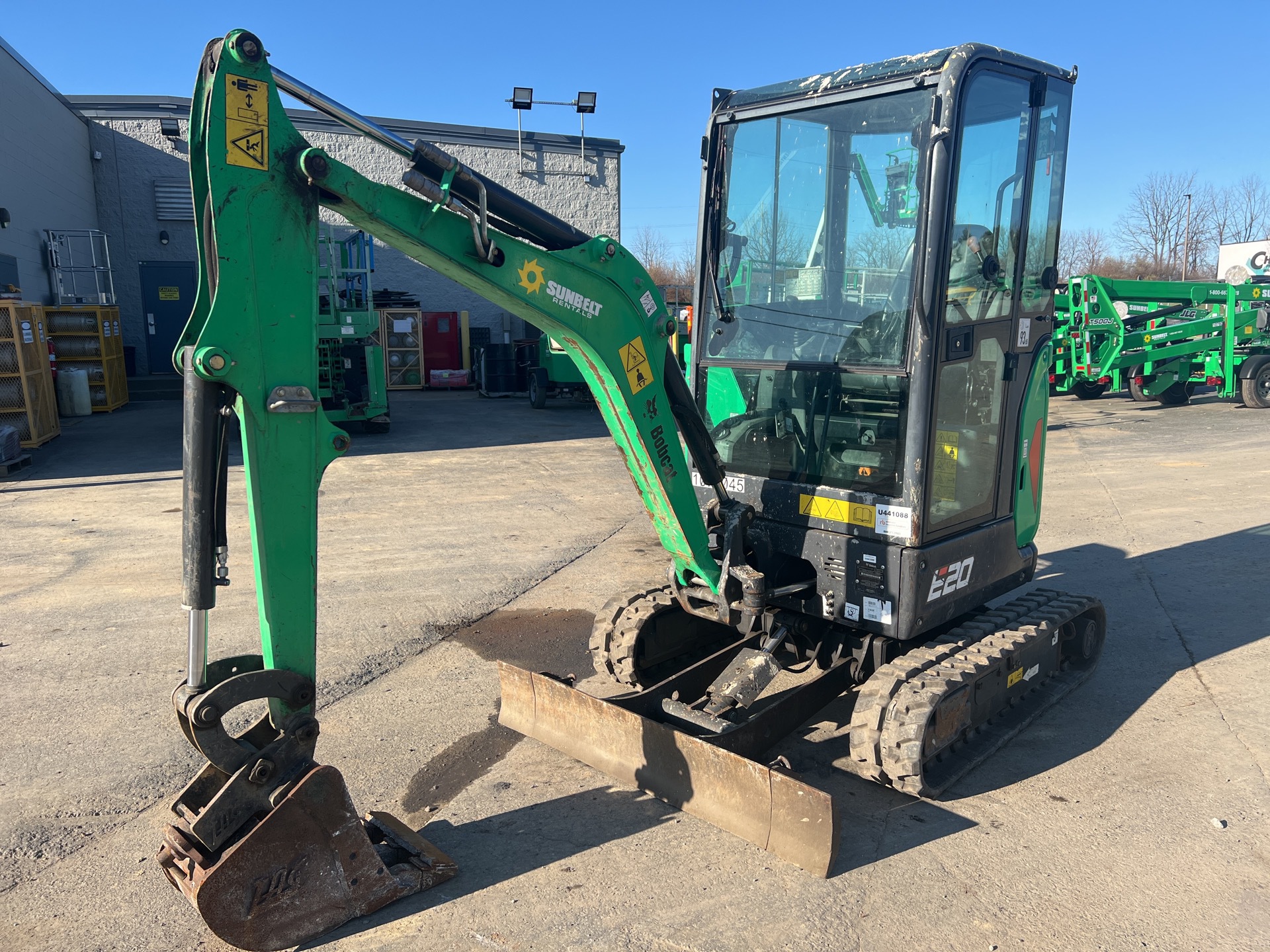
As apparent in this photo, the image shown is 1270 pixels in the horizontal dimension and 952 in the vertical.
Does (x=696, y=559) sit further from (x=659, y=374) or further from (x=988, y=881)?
(x=988, y=881)

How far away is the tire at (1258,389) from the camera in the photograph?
61.0 feet

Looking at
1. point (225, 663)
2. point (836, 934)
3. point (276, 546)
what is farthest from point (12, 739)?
point (836, 934)

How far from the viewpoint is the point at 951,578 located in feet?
14.2

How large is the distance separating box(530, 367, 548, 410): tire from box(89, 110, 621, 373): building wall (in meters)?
4.37

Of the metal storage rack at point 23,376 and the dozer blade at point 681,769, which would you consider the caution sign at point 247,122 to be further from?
the metal storage rack at point 23,376

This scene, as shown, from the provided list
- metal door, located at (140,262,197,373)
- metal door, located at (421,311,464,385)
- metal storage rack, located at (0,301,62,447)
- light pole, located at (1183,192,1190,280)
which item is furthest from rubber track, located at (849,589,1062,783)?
light pole, located at (1183,192,1190,280)

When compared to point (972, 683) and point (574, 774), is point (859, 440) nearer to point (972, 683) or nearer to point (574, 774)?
point (972, 683)

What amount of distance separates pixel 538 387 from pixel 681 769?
1604 cm

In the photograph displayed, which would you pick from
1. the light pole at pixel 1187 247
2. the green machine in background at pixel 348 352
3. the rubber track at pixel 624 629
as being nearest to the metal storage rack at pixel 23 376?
the green machine in background at pixel 348 352

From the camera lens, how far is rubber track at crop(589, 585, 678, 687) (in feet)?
15.8

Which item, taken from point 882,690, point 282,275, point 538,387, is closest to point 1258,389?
point 538,387

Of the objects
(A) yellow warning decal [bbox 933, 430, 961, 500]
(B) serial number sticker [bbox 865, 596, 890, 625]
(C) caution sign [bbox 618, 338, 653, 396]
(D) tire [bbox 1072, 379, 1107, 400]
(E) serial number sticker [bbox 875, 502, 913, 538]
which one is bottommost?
(D) tire [bbox 1072, 379, 1107, 400]

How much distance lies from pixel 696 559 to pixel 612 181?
2446 centimetres

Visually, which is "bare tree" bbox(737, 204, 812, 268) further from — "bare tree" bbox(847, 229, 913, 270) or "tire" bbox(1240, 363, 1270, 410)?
"tire" bbox(1240, 363, 1270, 410)
